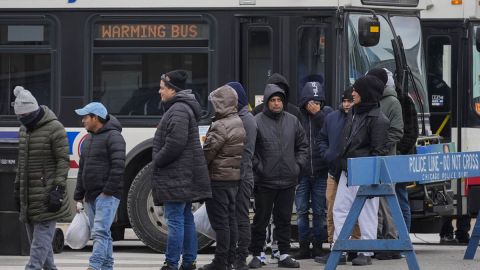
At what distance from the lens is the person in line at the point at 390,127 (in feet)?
42.5

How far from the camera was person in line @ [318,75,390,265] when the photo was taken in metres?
12.4

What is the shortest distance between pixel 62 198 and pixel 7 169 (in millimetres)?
2292

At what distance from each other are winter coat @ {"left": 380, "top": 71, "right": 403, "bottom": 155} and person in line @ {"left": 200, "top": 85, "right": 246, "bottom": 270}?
5.32 feet

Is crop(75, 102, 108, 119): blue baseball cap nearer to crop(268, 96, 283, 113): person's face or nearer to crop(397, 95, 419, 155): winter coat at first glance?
crop(268, 96, 283, 113): person's face

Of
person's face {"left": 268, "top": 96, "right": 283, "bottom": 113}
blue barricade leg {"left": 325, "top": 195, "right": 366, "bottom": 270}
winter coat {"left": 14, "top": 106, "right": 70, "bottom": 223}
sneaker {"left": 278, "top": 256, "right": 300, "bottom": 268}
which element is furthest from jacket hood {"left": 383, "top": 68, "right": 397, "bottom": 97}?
winter coat {"left": 14, "top": 106, "right": 70, "bottom": 223}

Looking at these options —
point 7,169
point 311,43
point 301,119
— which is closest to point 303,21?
point 311,43

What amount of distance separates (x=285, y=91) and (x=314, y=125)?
85cm

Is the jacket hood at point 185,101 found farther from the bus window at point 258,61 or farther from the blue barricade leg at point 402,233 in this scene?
the bus window at point 258,61

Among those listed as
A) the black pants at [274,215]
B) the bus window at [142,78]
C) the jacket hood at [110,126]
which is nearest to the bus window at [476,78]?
the bus window at [142,78]

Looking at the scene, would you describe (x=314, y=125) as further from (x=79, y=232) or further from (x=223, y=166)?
(x=79, y=232)

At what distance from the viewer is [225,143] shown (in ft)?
39.0

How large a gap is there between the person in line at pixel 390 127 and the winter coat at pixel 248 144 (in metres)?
1.37

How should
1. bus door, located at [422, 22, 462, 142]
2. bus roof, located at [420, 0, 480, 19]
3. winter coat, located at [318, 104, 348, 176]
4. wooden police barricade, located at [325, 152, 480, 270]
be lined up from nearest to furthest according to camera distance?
wooden police barricade, located at [325, 152, 480, 270] < winter coat, located at [318, 104, 348, 176] < bus roof, located at [420, 0, 480, 19] < bus door, located at [422, 22, 462, 142]

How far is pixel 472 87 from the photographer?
1711 centimetres
